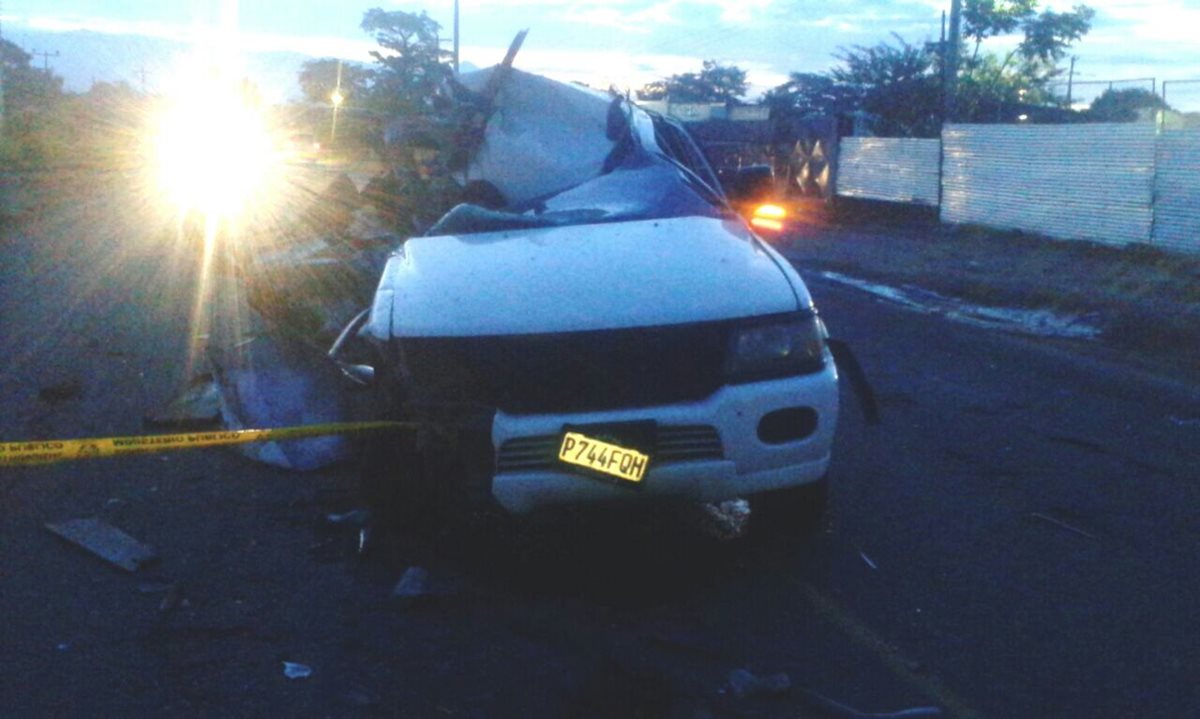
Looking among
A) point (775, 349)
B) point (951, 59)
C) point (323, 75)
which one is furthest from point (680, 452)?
point (951, 59)

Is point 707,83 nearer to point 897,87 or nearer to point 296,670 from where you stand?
point 897,87

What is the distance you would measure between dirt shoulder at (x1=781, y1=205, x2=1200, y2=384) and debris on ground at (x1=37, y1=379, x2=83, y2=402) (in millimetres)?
7505

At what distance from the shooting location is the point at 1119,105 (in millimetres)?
39719

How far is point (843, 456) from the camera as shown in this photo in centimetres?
680

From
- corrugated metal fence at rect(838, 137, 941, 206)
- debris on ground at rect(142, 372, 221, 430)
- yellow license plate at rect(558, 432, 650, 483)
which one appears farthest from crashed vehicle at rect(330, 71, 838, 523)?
corrugated metal fence at rect(838, 137, 941, 206)

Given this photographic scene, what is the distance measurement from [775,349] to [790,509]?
0.76 meters

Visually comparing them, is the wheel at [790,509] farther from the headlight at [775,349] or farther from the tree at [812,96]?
the tree at [812,96]

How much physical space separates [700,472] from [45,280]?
1024 cm

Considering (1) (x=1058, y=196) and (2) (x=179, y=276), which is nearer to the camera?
(2) (x=179, y=276)

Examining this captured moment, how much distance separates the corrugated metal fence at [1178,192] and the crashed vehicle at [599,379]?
14270mm

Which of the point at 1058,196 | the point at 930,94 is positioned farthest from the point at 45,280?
the point at 930,94

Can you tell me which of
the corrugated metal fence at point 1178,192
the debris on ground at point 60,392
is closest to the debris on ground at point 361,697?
the debris on ground at point 60,392

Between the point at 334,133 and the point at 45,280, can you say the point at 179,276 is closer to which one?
the point at 45,280

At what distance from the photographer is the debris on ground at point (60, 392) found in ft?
25.4
